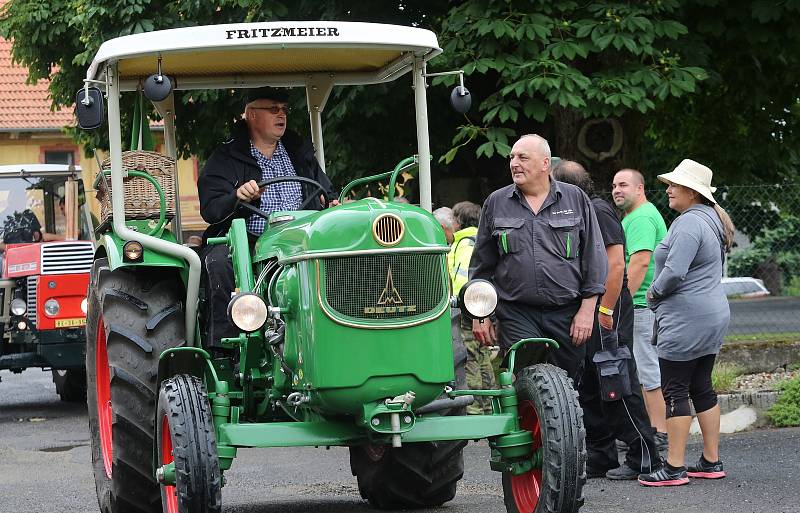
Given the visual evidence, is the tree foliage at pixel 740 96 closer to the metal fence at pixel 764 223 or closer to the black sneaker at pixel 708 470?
the metal fence at pixel 764 223

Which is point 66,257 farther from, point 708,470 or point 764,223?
point 708,470

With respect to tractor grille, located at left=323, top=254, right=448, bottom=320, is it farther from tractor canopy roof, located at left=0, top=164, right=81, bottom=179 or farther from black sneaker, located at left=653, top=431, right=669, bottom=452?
tractor canopy roof, located at left=0, top=164, right=81, bottom=179

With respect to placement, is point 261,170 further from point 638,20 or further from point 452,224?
point 638,20

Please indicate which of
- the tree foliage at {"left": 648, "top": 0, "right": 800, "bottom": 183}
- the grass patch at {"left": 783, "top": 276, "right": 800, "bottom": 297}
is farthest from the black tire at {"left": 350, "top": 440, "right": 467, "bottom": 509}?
the grass patch at {"left": 783, "top": 276, "right": 800, "bottom": 297}

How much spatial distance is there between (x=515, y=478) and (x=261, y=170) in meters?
2.25

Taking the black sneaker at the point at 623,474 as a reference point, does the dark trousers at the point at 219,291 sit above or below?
above

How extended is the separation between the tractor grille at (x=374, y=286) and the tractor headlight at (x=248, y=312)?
0.33 metres

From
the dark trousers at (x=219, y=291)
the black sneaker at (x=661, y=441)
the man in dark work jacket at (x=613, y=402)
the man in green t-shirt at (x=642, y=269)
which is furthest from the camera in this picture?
the man in green t-shirt at (x=642, y=269)

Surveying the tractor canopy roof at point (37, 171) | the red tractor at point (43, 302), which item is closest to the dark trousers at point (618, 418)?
the red tractor at point (43, 302)

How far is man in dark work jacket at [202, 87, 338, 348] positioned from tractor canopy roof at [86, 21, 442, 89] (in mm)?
318

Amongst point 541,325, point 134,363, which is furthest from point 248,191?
point 541,325

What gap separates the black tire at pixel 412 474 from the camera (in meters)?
7.48

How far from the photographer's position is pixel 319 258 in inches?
237

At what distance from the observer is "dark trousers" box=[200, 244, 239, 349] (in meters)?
7.06
